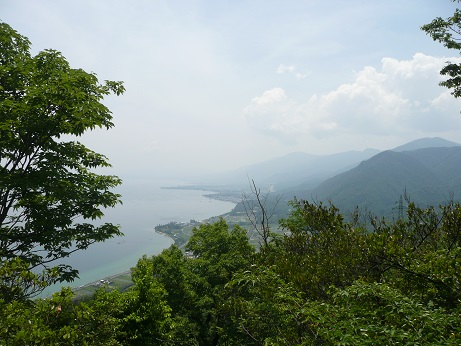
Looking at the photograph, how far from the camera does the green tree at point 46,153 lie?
8570 mm

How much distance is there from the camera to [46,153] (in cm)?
956

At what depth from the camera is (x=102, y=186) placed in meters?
11.1

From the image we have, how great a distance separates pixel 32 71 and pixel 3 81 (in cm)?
96

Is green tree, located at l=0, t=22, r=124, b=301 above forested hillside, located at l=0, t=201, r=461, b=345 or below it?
above

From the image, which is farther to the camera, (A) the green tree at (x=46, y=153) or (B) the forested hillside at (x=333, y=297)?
(A) the green tree at (x=46, y=153)

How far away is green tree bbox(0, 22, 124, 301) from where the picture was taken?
8570 mm

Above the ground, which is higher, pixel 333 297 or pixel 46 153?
pixel 46 153

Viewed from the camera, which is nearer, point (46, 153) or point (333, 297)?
point (333, 297)

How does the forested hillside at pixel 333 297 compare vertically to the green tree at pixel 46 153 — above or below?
below

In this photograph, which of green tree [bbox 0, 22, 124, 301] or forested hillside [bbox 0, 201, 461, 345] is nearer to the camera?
forested hillside [bbox 0, 201, 461, 345]

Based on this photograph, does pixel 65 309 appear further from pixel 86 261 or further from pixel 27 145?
pixel 86 261

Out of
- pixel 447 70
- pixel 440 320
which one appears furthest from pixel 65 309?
pixel 447 70

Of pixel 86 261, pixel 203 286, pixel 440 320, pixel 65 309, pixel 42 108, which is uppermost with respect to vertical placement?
pixel 42 108

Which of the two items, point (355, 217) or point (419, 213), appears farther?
point (355, 217)
